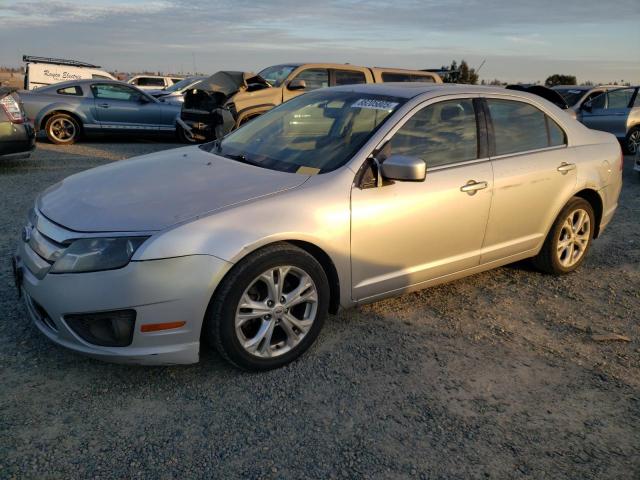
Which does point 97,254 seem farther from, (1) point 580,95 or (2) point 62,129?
(1) point 580,95

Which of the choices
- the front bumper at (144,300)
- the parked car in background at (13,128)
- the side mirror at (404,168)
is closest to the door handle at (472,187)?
the side mirror at (404,168)

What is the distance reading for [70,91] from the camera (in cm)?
1203

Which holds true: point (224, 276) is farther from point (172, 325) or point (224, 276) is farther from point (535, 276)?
point (535, 276)

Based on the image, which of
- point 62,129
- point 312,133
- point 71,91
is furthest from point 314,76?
point 312,133

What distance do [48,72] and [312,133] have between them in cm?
1460

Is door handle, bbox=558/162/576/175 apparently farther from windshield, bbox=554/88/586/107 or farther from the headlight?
windshield, bbox=554/88/586/107

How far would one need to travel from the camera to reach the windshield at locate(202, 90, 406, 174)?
143 inches

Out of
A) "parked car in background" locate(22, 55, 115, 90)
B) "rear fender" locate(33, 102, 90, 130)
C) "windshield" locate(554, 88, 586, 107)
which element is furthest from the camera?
"parked car in background" locate(22, 55, 115, 90)

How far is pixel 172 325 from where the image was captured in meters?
2.88

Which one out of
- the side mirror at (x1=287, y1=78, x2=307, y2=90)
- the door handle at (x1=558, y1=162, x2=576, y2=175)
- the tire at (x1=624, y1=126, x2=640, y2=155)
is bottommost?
the tire at (x1=624, y1=126, x2=640, y2=155)

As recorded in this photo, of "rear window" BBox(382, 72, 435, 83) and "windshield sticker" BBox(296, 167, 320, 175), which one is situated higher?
"rear window" BBox(382, 72, 435, 83)

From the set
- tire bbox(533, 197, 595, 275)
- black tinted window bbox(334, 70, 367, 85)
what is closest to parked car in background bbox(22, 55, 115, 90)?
black tinted window bbox(334, 70, 367, 85)

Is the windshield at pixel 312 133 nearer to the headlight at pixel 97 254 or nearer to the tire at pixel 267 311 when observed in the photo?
the tire at pixel 267 311

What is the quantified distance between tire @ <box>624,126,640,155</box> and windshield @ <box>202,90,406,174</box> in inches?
414
